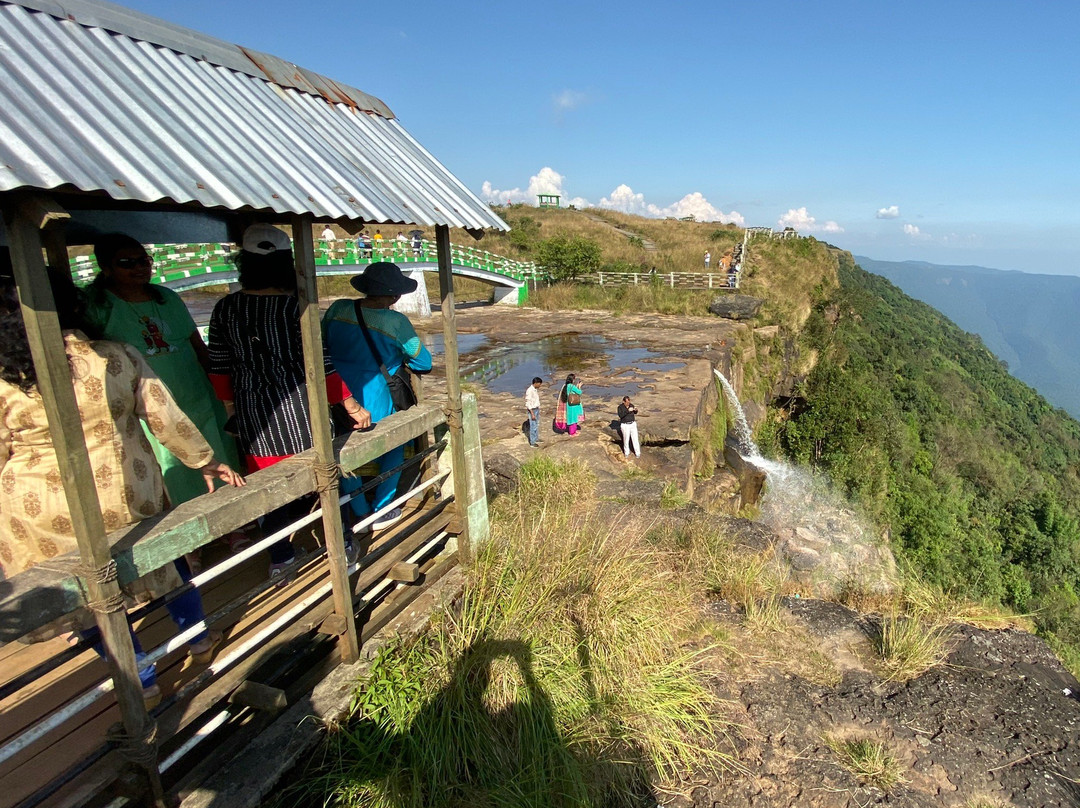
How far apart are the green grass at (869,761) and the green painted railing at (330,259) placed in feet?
30.4

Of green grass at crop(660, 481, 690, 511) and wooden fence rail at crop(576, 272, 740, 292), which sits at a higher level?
wooden fence rail at crop(576, 272, 740, 292)

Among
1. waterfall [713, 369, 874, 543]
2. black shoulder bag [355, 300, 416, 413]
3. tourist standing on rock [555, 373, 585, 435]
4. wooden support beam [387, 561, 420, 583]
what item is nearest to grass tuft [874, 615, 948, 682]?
wooden support beam [387, 561, 420, 583]

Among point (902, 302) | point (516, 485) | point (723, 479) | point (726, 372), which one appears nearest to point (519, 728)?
point (516, 485)

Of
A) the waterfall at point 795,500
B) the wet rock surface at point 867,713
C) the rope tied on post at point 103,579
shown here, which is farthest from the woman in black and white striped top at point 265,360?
the waterfall at point 795,500

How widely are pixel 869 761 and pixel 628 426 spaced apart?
15.9ft

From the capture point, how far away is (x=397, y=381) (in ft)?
12.1

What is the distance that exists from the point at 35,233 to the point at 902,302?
7415 centimetres

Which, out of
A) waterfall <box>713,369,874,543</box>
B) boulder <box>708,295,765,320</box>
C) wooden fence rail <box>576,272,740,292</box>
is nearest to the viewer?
waterfall <box>713,369,874,543</box>

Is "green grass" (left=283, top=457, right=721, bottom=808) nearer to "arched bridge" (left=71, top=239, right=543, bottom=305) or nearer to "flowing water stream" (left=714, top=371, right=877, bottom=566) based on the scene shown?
"arched bridge" (left=71, top=239, right=543, bottom=305)

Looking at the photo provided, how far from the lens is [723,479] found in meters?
9.54

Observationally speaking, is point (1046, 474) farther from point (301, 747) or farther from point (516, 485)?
point (301, 747)

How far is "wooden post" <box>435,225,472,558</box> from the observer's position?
3365mm

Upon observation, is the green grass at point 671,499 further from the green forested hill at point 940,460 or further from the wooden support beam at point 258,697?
the wooden support beam at point 258,697

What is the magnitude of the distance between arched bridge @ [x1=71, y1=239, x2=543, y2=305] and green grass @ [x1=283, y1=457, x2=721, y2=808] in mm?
6419
